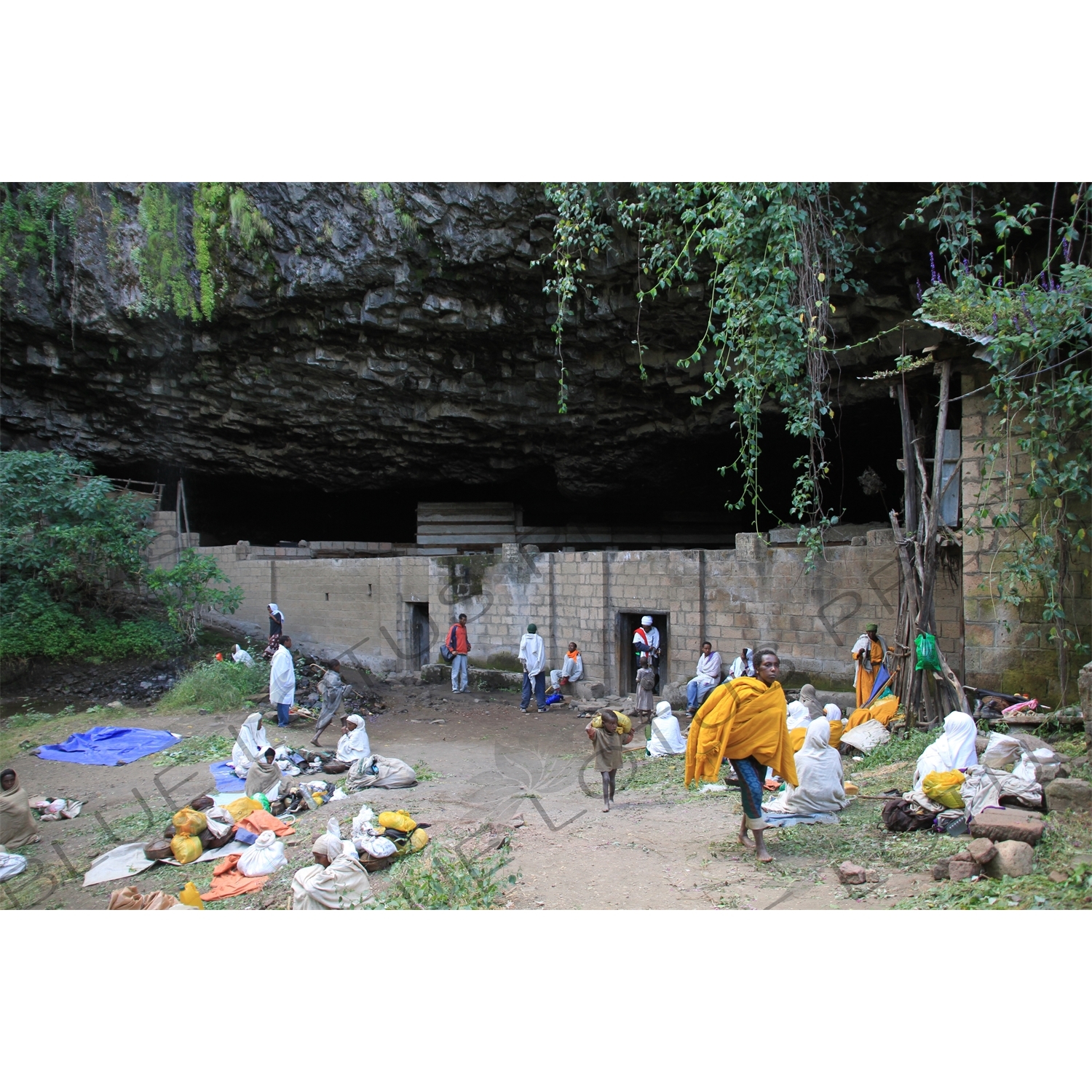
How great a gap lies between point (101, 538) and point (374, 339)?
5454 mm

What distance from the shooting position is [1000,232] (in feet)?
21.1

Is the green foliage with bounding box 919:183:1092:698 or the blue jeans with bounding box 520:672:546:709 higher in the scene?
the green foliage with bounding box 919:183:1092:698

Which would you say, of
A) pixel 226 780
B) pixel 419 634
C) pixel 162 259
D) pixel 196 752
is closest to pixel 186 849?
pixel 226 780

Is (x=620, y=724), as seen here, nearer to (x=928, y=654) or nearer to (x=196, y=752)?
(x=928, y=654)

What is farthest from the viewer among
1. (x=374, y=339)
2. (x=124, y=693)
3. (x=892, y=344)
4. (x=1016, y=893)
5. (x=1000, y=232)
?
(x=374, y=339)

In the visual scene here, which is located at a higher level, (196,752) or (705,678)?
(705,678)

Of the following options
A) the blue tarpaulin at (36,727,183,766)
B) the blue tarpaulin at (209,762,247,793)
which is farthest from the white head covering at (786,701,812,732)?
the blue tarpaulin at (36,727,183,766)

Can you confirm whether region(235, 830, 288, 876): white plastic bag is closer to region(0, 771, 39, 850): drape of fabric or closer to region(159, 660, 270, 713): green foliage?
region(0, 771, 39, 850): drape of fabric

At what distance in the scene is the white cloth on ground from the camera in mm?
11789

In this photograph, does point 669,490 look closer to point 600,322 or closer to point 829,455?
point 829,455

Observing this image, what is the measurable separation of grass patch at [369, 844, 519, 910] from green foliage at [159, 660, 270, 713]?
656 centimetres

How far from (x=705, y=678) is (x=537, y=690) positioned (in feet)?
9.97

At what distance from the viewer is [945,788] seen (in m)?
5.24

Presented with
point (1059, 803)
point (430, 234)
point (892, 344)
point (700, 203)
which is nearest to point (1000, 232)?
point (892, 344)
